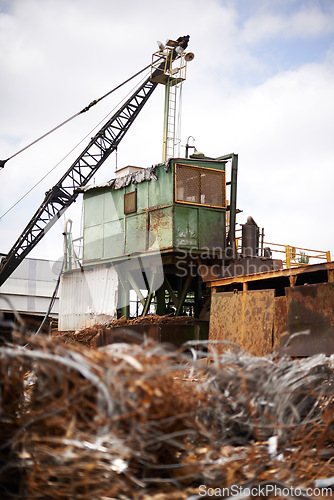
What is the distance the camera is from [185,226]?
17719 millimetres

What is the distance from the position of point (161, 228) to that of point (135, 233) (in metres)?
1.43

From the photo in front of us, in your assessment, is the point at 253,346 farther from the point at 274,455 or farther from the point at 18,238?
the point at 18,238

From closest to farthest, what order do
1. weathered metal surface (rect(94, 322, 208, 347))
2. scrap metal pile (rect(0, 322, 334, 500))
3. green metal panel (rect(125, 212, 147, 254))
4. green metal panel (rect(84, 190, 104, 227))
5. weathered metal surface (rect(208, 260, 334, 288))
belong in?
scrap metal pile (rect(0, 322, 334, 500)) < weathered metal surface (rect(208, 260, 334, 288)) < weathered metal surface (rect(94, 322, 208, 347)) < green metal panel (rect(125, 212, 147, 254)) < green metal panel (rect(84, 190, 104, 227))

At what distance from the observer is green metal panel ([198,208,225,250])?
59.0 ft

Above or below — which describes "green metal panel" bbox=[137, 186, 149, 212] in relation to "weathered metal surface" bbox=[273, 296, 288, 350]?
above

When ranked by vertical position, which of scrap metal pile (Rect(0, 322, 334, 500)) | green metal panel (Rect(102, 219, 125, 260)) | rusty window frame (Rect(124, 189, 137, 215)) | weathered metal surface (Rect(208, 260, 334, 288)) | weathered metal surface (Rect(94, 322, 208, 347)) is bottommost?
scrap metal pile (Rect(0, 322, 334, 500))

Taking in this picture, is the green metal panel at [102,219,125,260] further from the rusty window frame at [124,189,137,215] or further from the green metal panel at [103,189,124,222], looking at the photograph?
the rusty window frame at [124,189,137,215]

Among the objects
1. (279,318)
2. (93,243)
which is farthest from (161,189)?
(279,318)

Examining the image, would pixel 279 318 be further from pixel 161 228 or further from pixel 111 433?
pixel 111 433

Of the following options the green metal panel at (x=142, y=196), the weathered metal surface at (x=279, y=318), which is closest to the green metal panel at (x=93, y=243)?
the green metal panel at (x=142, y=196)

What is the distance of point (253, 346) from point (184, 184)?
784 cm

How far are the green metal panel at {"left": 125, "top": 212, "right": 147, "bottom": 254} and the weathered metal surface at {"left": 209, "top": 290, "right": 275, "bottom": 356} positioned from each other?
6.01 meters

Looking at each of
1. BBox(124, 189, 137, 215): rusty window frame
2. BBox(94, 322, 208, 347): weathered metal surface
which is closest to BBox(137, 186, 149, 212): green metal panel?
BBox(124, 189, 137, 215): rusty window frame

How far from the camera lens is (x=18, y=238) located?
33.1 m
